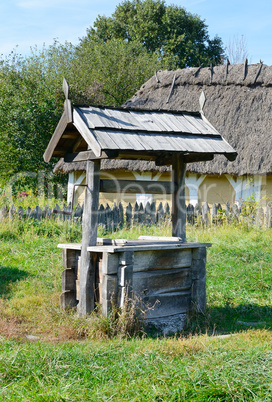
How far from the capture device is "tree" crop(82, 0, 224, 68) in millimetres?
25672

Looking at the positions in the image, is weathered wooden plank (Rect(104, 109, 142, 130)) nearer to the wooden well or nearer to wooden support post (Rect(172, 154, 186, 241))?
the wooden well

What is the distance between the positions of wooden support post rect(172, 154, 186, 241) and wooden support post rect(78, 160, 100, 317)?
1.11m

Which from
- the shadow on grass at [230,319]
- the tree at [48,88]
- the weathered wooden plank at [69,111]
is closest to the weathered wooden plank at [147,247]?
the shadow on grass at [230,319]

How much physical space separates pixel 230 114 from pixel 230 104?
443 mm

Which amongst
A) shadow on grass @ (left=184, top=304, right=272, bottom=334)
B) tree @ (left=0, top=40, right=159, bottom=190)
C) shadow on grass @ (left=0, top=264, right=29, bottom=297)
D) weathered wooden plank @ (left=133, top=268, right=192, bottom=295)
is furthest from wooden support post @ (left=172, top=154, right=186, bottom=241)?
tree @ (left=0, top=40, right=159, bottom=190)

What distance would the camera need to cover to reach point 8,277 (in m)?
6.59

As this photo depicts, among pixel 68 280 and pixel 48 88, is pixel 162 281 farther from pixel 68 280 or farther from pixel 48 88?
pixel 48 88

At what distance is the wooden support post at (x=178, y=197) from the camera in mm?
5562

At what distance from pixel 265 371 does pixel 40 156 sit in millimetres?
15201

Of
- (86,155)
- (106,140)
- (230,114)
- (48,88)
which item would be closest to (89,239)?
(86,155)

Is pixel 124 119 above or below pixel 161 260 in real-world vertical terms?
above

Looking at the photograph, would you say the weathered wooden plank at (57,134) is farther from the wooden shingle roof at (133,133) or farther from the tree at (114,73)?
the tree at (114,73)

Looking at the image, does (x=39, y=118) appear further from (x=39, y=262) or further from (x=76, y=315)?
(x=76, y=315)

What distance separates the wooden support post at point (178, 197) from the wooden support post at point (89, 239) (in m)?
1.11
